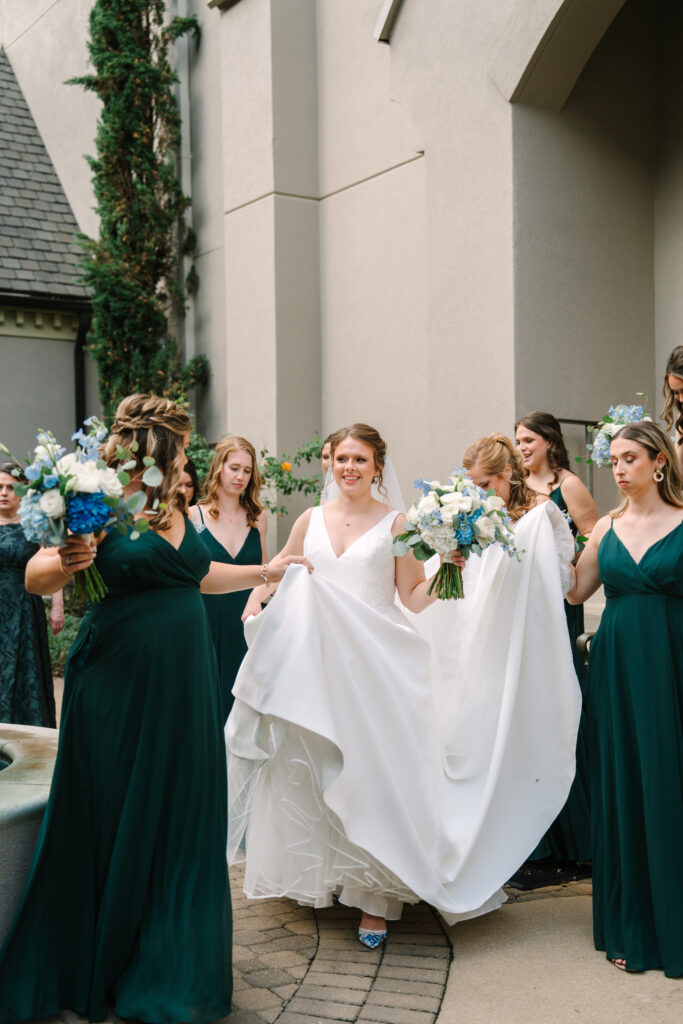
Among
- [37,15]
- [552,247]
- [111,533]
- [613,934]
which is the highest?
[37,15]

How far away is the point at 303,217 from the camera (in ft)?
38.0

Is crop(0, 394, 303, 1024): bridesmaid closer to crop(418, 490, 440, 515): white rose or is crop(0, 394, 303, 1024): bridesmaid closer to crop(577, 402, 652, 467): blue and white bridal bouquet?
crop(418, 490, 440, 515): white rose

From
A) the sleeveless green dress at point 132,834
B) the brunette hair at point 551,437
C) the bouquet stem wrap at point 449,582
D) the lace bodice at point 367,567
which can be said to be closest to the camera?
the sleeveless green dress at point 132,834

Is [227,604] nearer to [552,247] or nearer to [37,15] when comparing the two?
[552,247]

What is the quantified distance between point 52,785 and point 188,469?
3551 millimetres

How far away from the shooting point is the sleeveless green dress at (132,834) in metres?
3.64

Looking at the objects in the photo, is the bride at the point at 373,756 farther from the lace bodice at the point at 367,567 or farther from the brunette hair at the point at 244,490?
the brunette hair at the point at 244,490

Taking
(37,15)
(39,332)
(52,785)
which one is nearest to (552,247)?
(52,785)

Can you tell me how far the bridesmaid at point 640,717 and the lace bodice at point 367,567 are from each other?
1.03 metres

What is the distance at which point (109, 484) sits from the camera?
3473 millimetres

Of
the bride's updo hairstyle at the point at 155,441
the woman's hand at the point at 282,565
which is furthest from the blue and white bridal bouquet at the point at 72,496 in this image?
the woman's hand at the point at 282,565

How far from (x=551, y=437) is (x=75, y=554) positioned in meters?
3.55

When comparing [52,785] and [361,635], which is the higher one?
[361,635]

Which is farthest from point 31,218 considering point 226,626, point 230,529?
point 226,626
